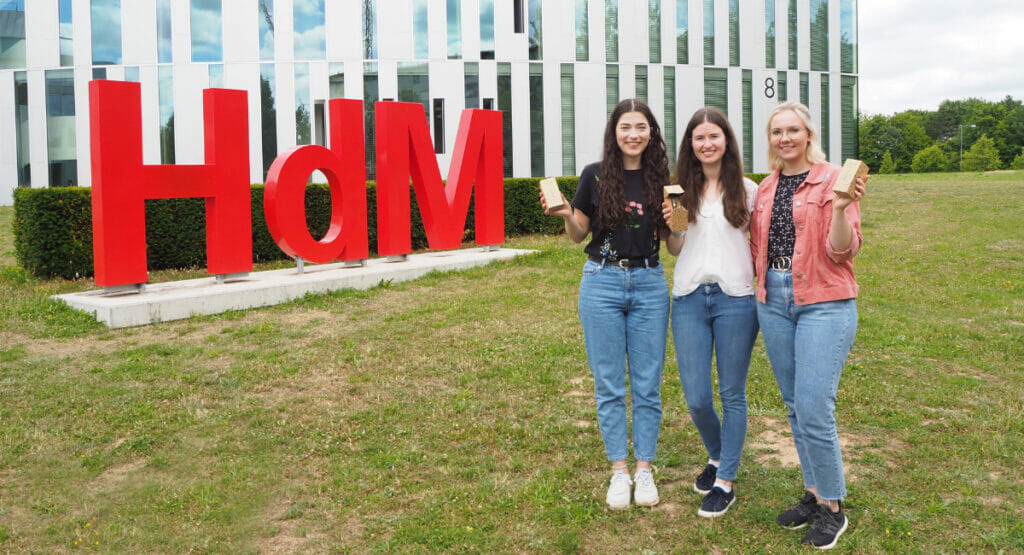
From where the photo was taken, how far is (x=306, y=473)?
16.7ft

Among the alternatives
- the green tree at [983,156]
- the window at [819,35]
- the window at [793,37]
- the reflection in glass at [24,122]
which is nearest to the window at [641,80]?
the window at [793,37]

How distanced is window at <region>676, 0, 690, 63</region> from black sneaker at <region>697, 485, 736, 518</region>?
891 inches

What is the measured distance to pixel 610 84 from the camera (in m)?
24.5

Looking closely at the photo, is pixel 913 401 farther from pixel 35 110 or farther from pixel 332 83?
pixel 35 110

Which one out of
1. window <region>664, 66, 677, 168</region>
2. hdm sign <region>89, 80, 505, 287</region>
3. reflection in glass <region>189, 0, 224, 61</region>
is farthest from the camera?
window <region>664, 66, 677, 168</region>

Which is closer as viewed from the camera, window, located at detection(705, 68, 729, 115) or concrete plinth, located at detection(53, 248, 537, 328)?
concrete plinth, located at detection(53, 248, 537, 328)

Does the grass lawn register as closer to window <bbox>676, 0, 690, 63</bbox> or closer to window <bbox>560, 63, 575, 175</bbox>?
window <bbox>560, 63, 575, 175</bbox>

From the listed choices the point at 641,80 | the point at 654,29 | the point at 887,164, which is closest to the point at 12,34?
the point at 641,80

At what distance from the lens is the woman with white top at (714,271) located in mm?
3947

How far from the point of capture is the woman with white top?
395 centimetres

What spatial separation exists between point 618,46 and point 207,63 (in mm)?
11792

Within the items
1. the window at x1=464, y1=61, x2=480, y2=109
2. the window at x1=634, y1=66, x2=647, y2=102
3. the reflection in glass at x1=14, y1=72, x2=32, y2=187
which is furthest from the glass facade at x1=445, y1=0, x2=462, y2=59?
the reflection in glass at x1=14, y1=72, x2=32, y2=187

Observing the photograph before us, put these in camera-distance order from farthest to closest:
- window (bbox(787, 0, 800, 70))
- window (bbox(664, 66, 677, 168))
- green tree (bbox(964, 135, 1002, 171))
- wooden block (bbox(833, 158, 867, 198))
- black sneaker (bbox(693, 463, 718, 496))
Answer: green tree (bbox(964, 135, 1002, 171)) → window (bbox(787, 0, 800, 70)) → window (bbox(664, 66, 677, 168)) → black sneaker (bbox(693, 463, 718, 496)) → wooden block (bbox(833, 158, 867, 198))

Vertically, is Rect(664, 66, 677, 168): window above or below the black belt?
above
